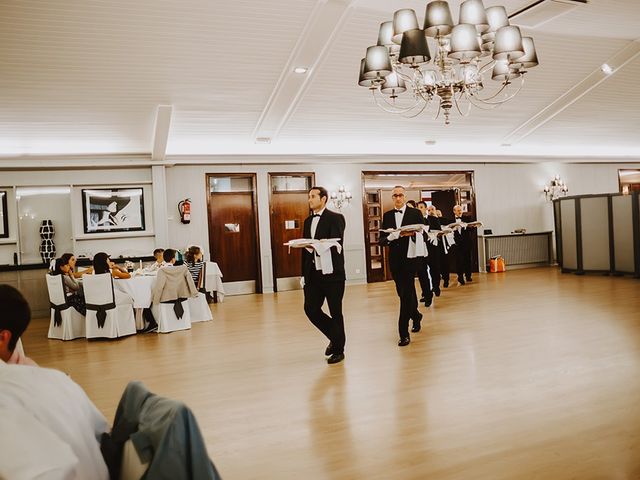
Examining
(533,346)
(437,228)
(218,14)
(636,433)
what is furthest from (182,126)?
(636,433)

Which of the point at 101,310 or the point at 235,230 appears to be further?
the point at 235,230

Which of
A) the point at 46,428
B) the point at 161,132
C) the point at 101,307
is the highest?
the point at 161,132

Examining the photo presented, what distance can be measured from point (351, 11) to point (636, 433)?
5884 mm

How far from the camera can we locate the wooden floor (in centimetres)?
266

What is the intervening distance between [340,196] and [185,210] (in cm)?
342

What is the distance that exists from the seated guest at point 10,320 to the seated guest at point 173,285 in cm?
526

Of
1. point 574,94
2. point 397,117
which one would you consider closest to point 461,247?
point 397,117

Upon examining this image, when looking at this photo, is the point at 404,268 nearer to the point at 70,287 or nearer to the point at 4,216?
the point at 70,287

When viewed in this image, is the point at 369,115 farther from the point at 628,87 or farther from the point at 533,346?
the point at 533,346

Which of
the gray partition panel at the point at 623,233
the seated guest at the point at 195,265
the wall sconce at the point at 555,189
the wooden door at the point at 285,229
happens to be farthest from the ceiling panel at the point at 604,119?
the seated guest at the point at 195,265

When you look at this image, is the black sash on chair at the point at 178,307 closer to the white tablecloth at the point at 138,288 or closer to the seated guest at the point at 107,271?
the white tablecloth at the point at 138,288

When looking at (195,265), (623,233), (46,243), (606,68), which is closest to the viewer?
(195,265)

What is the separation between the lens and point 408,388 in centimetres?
384

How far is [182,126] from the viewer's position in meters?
9.22
